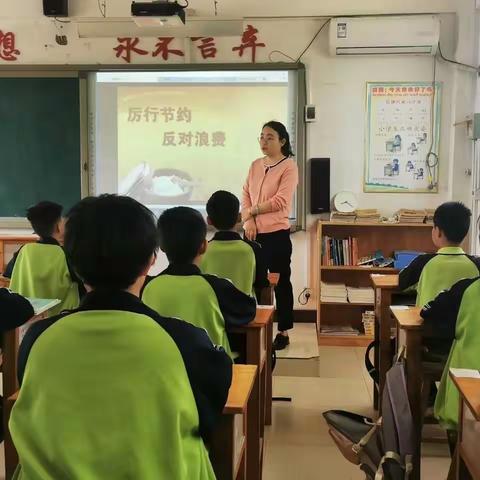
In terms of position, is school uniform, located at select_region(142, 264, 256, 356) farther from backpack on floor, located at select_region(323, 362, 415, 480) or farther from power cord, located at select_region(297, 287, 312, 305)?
power cord, located at select_region(297, 287, 312, 305)

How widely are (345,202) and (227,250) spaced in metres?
2.41

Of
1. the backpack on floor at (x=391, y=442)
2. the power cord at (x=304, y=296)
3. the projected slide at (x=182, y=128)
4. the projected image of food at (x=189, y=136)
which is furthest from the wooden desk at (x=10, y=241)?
the backpack on floor at (x=391, y=442)

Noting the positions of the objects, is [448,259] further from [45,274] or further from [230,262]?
[45,274]

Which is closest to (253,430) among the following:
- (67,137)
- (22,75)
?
(67,137)

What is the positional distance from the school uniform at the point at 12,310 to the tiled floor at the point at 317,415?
1209 mm

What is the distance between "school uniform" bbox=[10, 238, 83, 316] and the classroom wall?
8.37 ft

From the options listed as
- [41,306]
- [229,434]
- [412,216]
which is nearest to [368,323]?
[412,216]

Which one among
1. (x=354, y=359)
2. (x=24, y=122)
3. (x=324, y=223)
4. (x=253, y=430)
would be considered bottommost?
(x=354, y=359)

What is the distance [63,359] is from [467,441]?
125 cm

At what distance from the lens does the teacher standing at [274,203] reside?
3.98 m

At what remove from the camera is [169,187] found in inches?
211

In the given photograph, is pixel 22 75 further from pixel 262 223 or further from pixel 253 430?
pixel 253 430

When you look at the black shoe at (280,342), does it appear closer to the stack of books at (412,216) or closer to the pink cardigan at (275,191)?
the pink cardigan at (275,191)

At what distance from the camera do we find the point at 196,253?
2061 mm
